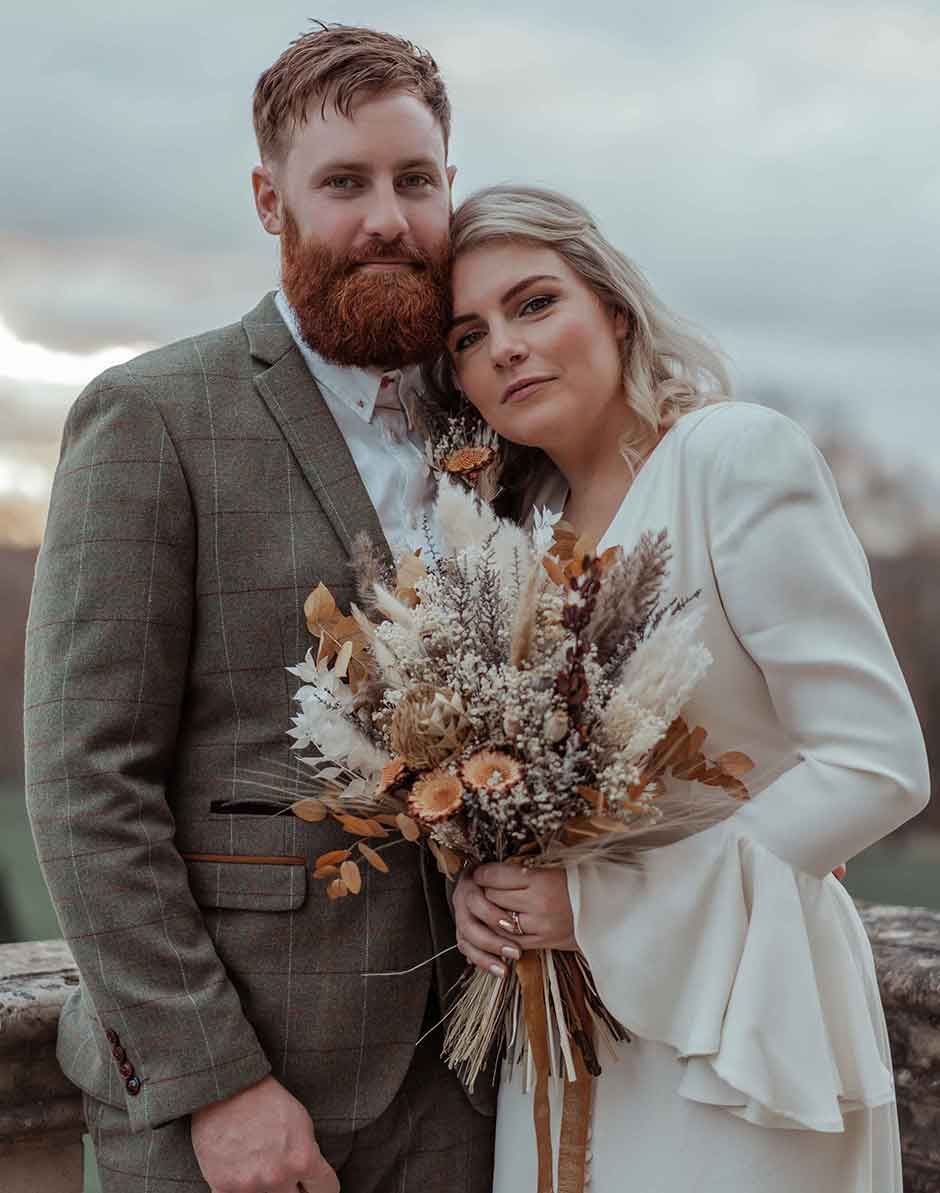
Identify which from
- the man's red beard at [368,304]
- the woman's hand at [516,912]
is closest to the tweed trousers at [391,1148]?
the woman's hand at [516,912]

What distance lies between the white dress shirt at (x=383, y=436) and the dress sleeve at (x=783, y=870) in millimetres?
607

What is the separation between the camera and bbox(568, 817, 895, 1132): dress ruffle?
7.86 ft

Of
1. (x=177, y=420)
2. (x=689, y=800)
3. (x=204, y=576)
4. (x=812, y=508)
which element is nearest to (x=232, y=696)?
(x=204, y=576)

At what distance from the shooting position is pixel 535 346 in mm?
2916

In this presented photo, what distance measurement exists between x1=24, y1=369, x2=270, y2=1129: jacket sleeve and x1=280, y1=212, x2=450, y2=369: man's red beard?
485 millimetres

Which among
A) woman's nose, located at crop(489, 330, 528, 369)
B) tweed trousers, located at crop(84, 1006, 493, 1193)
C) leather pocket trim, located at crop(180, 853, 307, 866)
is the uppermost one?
woman's nose, located at crop(489, 330, 528, 369)

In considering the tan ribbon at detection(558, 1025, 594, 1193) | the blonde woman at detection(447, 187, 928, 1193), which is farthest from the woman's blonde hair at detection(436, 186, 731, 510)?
the tan ribbon at detection(558, 1025, 594, 1193)

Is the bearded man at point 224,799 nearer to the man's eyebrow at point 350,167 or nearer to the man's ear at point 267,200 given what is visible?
the man's eyebrow at point 350,167

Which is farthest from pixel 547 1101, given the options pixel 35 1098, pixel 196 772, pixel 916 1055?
pixel 35 1098

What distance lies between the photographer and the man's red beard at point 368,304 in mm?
2895

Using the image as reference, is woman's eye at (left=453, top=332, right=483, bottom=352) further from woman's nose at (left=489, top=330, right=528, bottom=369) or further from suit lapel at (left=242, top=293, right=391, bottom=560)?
suit lapel at (left=242, top=293, right=391, bottom=560)

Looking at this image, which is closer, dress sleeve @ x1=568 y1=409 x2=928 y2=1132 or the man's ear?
dress sleeve @ x1=568 y1=409 x2=928 y2=1132

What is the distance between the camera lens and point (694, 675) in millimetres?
2270

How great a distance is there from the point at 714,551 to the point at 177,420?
3.21 ft
